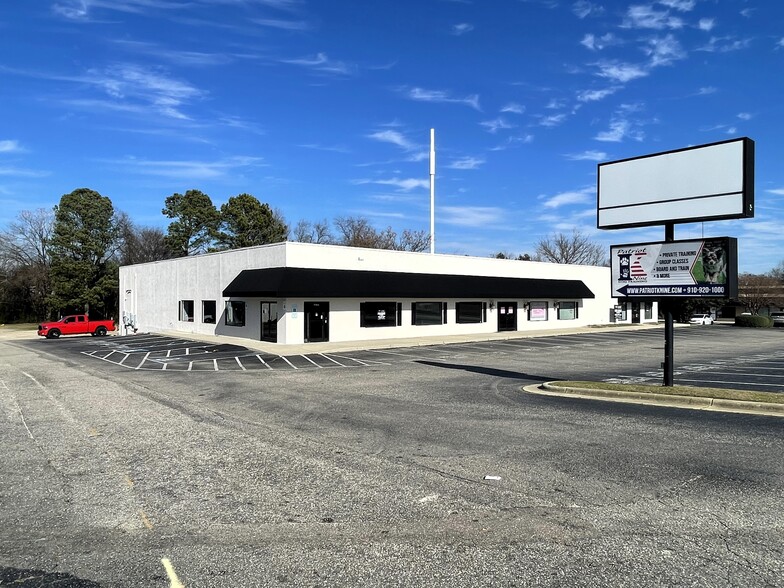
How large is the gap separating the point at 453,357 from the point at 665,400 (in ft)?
35.8

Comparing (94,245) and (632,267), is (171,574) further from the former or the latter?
(94,245)

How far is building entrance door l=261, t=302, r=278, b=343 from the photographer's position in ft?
89.6

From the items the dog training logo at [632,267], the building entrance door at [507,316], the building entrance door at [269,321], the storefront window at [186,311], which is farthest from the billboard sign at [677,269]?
the storefront window at [186,311]

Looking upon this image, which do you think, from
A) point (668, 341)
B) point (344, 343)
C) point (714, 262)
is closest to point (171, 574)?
point (668, 341)

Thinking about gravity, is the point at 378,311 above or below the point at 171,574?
above

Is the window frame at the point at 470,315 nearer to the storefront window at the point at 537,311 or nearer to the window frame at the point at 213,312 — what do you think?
the storefront window at the point at 537,311

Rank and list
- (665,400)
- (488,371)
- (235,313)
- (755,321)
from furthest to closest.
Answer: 1. (755,321)
2. (235,313)
3. (488,371)
4. (665,400)

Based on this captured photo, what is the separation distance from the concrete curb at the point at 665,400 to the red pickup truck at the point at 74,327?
1410 inches

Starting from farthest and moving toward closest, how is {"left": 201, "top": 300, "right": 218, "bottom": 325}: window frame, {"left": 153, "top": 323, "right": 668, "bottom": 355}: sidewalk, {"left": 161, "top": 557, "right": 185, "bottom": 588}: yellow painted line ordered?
{"left": 201, "top": 300, "right": 218, "bottom": 325}: window frame → {"left": 153, "top": 323, "right": 668, "bottom": 355}: sidewalk → {"left": 161, "top": 557, "right": 185, "bottom": 588}: yellow painted line

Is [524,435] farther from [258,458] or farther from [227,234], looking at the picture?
[227,234]

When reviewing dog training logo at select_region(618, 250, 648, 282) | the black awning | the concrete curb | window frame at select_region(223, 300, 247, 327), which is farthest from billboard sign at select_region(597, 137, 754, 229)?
window frame at select_region(223, 300, 247, 327)

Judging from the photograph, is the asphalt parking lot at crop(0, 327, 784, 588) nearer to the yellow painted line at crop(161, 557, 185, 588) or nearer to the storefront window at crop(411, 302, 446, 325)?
the yellow painted line at crop(161, 557, 185, 588)

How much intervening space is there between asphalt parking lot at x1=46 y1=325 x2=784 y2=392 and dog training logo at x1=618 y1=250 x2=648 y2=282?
3.15 metres

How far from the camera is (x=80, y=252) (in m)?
52.1
